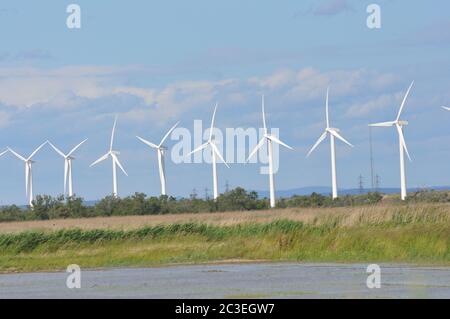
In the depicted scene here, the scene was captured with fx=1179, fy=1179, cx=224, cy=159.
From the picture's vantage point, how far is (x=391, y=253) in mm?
35781

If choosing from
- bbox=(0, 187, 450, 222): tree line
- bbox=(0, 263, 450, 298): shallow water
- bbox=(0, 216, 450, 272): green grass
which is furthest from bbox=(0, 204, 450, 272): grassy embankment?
bbox=(0, 187, 450, 222): tree line

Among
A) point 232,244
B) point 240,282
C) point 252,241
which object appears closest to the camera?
point 240,282

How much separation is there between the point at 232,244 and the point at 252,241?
0.79 meters

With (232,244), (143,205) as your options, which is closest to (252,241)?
(232,244)

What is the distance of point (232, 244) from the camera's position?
3981cm

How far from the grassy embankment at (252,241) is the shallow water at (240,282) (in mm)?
2971

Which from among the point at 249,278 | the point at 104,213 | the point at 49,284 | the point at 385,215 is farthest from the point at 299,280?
the point at 104,213

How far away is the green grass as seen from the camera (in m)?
36.2

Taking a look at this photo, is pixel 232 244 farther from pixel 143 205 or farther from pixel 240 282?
pixel 143 205

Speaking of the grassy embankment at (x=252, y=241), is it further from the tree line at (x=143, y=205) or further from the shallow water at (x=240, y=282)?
the tree line at (x=143, y=205)
